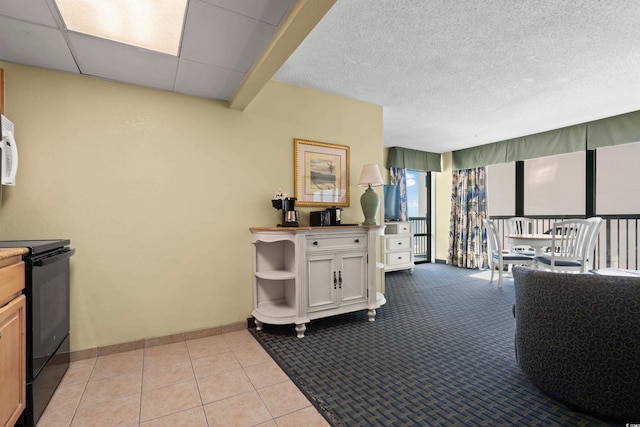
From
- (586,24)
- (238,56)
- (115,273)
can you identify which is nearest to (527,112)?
(586,24)

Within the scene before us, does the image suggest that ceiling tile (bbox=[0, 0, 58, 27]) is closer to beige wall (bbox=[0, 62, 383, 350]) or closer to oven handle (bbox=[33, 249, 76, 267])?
beige wall (bbox=[0, 62, 383, 350])

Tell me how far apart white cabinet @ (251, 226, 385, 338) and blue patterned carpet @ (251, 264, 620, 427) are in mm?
200

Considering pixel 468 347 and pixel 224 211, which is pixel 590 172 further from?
pixel 224 211

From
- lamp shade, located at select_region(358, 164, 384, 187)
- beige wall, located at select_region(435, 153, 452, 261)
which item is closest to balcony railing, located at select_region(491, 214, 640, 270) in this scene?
beige wall, located at select_region(435, 153, 452, 261)

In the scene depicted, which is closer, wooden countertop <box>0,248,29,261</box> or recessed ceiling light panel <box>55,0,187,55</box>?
wooden countertop <box>0,248,29,261</box>

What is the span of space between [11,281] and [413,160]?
6.03 metres

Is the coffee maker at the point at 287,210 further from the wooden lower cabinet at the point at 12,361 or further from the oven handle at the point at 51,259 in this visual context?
the wooden lower cabinet at the point at 12,361

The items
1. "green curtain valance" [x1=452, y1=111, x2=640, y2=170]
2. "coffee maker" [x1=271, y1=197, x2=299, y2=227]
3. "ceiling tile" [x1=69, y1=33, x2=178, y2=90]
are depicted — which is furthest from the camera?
"green curtain valance" [x1=452, y1=111, x2=640, y2=170]

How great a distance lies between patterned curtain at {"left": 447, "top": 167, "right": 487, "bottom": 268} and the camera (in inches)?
227

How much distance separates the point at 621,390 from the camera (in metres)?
1.35

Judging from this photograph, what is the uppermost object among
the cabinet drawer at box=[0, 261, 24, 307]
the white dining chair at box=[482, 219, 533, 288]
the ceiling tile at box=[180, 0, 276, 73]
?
the ceiling tile at box=[180, 0, 276, 73]

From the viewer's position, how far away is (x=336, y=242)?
8.91ft

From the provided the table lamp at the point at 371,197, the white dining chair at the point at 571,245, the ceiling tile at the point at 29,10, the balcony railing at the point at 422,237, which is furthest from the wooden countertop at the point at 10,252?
the balcony railing at the point at 422,237

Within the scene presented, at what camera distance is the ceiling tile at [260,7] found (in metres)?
1.53
